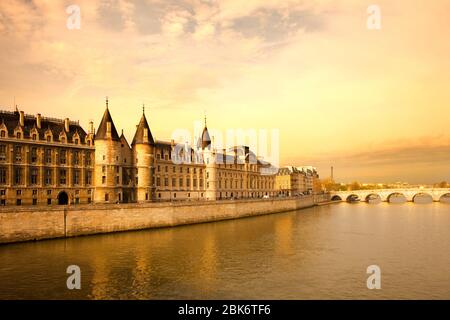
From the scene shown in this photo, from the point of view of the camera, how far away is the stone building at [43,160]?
45.9 meters

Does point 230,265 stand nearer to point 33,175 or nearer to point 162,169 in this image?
point 33,175

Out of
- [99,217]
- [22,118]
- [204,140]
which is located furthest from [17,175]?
[204,140]

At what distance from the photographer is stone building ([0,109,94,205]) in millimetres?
45906

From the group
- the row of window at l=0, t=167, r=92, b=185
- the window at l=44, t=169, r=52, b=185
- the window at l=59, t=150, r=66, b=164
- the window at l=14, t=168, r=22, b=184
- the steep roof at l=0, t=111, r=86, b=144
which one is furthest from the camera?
the window at l=59, t=150, r=66, b=164

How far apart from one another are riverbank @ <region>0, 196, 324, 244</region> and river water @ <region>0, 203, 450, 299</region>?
163 centimetres

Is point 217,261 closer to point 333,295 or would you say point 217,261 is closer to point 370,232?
point 333,295

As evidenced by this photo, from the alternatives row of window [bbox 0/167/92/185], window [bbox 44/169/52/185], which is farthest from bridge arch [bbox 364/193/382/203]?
window [bbox 44/169/52/185]

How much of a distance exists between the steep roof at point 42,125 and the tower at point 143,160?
8296 millimetres

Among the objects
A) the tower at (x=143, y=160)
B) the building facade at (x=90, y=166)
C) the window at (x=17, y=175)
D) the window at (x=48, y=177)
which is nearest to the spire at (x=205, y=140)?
the building facade at (x=90, y=166)

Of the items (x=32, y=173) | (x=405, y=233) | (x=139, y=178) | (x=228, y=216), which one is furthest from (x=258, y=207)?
(x=32, y=173)

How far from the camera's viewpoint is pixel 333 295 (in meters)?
22.7

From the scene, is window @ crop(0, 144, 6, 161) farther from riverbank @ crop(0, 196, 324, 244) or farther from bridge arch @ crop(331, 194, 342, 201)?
bridge arch @ crop(331, 194, 342, 201)

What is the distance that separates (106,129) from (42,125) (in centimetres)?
857

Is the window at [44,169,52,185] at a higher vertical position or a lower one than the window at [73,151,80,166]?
lower
